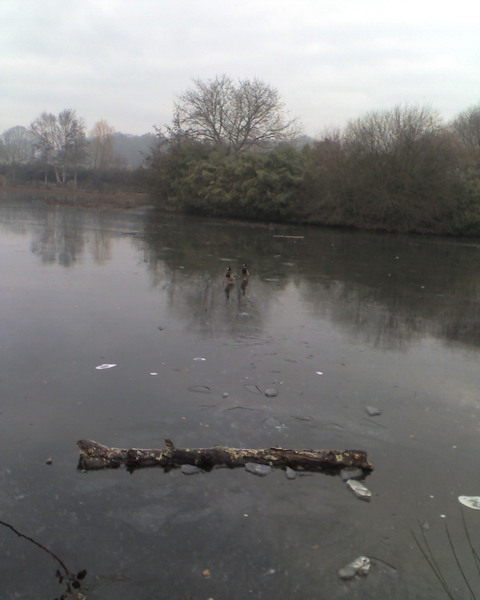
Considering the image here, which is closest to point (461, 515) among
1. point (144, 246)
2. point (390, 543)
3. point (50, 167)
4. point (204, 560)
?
point (390, 543)

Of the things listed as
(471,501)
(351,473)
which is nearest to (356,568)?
(351,473)

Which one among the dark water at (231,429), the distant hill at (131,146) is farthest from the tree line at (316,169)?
the distant hill at (131,146)

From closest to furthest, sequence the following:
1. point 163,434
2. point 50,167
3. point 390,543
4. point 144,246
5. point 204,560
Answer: point 204,560
point 390,543
point 163,434
point 144,246
point 50,167

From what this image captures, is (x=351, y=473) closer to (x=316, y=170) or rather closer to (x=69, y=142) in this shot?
(x=316, y=170)

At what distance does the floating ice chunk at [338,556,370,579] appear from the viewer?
10.4ft

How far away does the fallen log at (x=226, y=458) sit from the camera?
13.6 feet

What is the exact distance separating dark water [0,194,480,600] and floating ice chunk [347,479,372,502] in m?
0.09

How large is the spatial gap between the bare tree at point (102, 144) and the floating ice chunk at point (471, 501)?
81.7 m

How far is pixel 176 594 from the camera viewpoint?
2.94 m

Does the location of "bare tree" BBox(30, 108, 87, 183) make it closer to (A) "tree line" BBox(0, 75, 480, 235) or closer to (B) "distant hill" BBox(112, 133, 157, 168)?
(A) "tree line" BBox(0, 75, 480, 235)

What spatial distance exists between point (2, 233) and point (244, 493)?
59.2ft

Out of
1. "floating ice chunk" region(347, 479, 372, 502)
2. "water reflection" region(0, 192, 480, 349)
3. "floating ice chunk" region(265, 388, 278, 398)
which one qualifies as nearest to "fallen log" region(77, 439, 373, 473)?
"floating ice chunk" region(347, 479, 372, 502)

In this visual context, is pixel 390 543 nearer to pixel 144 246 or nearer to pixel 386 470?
pixel 386 470

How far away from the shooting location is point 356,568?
3213 mm
